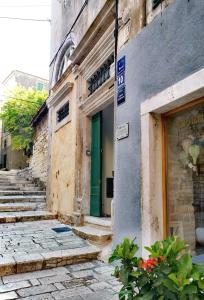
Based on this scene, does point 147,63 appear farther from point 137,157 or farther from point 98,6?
point 98,6

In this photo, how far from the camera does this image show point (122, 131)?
4.28 m

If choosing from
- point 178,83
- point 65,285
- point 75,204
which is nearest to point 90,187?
point 75,204

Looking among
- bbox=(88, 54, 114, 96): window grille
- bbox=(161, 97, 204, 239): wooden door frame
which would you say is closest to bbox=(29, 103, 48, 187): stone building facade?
bbox=(88, 54, 114, 96): window grille

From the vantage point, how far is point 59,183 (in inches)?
299

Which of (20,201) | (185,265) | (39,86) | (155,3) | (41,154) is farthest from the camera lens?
(39,86)

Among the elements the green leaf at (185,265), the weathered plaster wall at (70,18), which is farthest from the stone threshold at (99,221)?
the weathered plaster wall at (70,18)

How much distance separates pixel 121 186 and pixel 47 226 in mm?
3039

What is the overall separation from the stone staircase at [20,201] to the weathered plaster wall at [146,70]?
11.7 feet

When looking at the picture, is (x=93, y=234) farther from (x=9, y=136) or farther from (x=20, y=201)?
(x=9, y=136)

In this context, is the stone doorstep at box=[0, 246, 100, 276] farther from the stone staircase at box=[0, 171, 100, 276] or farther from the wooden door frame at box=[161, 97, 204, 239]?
the wooden door frame at box=[161, 97, 204, 239]

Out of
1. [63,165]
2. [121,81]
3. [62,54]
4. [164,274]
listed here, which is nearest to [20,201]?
[63,165]

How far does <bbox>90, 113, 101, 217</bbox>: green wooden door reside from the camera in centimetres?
610

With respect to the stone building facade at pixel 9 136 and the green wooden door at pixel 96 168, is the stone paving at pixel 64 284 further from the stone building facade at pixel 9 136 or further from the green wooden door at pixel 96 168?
the stone building facade at pixel 9 136

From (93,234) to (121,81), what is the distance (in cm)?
269
